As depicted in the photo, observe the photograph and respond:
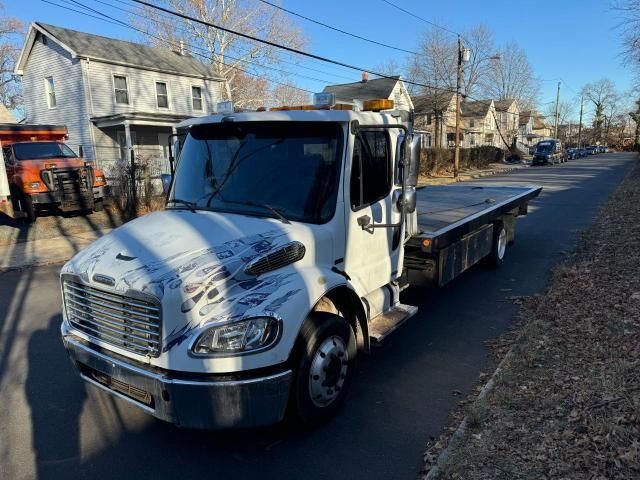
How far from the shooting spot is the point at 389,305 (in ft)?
15.4

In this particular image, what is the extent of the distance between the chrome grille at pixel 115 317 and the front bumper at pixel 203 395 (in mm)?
143

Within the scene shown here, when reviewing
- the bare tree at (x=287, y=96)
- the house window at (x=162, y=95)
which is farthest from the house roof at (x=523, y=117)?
the house window at (x=162, y=95)

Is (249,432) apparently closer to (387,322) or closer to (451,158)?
(387,322)

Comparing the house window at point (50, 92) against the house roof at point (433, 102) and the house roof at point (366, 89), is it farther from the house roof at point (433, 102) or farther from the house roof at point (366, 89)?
the house roof at point (433, 102)

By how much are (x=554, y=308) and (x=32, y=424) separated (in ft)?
18.2

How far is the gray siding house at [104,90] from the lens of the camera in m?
23.4

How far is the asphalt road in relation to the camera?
3.20 metres

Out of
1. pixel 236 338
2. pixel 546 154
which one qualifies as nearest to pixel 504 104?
pixel 546 154

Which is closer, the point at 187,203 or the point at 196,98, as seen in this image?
the point at 187,203

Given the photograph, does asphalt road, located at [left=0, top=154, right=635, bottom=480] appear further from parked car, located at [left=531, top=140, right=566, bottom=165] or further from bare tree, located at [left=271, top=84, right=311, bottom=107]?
bare tree, located at [left=271, top=84, right=311, bottom=107]

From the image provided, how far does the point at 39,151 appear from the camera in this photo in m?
14.1

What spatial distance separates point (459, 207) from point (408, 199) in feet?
12.2

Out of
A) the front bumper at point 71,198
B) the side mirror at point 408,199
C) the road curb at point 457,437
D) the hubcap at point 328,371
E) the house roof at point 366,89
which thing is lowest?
the road curb at point 457,437

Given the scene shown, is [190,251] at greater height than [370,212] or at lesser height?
lesser
